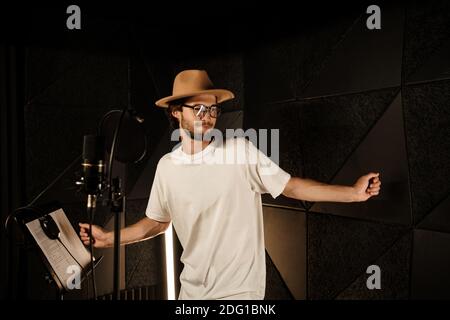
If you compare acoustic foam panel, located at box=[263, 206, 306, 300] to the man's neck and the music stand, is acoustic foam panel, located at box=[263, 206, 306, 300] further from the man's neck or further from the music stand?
the music stand

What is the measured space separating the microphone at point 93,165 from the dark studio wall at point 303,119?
3.81ft

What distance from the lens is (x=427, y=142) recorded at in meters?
2.02

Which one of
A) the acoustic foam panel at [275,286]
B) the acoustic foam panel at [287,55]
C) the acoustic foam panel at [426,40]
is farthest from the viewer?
the acoustic foam panel at [275,286]

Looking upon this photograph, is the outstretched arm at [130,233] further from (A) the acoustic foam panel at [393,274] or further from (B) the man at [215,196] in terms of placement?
(A) the acoustic foam panel at [393,274]

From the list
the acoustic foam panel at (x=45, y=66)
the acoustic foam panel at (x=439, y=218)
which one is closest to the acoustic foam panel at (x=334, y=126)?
the acoustic foam panel at (x=439, y=218)

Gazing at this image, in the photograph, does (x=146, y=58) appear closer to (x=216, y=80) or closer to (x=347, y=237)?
(x=216, y=80)

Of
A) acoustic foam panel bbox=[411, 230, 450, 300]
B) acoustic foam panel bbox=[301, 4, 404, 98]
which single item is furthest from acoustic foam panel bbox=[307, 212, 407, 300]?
acoustic foam panel bbox=[301, 4, 404, 98]

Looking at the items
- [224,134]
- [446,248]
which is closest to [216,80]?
[224,134]

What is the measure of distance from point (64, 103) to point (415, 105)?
7.96ft

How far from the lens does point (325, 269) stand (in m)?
2.58

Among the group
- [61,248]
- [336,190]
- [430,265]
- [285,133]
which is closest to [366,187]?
[336,190]

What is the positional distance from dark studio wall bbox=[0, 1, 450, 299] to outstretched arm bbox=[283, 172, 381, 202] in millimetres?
263

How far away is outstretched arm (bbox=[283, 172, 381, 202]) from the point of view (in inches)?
77.3

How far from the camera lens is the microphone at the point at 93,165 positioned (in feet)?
5.54
